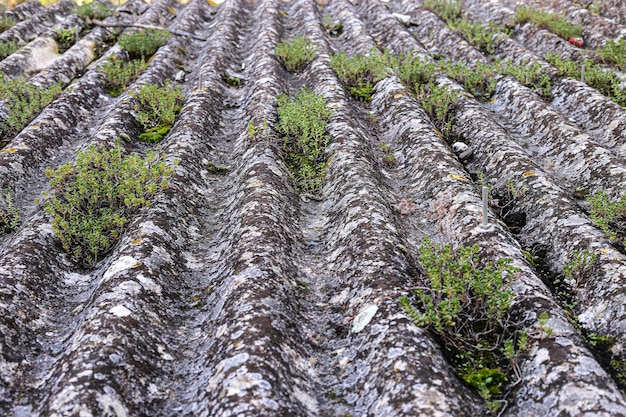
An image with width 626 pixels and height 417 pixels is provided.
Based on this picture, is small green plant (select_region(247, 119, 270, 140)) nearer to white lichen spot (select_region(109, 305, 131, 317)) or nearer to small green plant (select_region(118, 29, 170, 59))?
white lichen spot (select_region(109, 305, 131, 317))

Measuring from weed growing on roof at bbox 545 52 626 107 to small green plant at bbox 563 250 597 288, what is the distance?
4121 millimetres

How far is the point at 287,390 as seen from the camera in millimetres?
3027

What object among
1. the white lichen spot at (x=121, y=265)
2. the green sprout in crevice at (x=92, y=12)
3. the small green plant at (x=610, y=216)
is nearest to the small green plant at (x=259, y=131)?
the white lichen spot at (x=121, y=265)

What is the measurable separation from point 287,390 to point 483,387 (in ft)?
4.02

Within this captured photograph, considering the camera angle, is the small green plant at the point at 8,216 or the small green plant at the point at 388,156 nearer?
the small green plant at the point at 8,216

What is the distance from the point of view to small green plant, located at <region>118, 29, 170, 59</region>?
8.99m

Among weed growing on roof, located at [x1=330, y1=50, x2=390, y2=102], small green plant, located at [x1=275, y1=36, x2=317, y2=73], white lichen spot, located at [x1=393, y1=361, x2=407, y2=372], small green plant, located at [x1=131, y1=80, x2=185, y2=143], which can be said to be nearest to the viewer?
white lichen spot, located at [x1=393, y1=361, x2=407, y2=372]

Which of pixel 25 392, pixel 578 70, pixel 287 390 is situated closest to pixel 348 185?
pixel 287 390

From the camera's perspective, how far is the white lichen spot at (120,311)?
11.5 ft

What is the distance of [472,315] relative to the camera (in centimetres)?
362

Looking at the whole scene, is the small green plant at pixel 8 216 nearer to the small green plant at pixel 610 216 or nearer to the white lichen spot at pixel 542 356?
the white lichen spot at pixel 542 356

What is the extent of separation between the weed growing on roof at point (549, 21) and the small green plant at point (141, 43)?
24.8 ft

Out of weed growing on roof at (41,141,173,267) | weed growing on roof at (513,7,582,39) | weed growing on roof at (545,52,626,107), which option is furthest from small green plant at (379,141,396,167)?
weed growing on roof at (513,7,582,39)

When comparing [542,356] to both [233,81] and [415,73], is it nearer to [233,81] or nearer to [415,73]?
[415,73]
